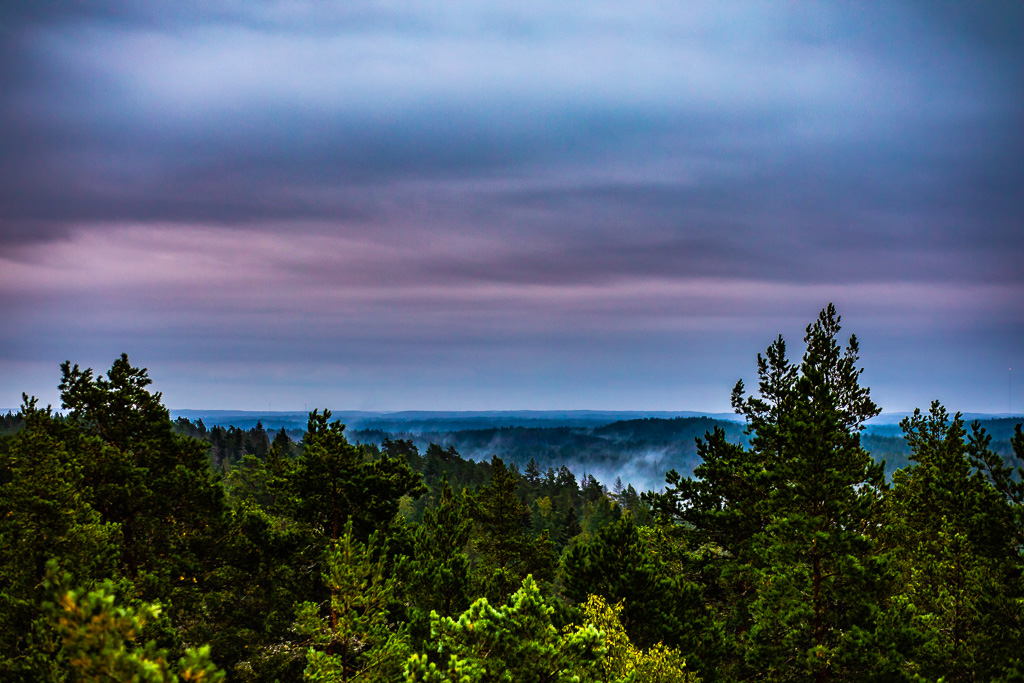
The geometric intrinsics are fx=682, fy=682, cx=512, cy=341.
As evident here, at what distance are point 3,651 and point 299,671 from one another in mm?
8737

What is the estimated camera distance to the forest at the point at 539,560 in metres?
16.3

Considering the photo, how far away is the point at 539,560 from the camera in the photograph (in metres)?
29.9

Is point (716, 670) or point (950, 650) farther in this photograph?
point (716, 670)

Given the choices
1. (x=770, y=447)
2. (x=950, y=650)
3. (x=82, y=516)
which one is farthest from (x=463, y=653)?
(x=770, y=447)

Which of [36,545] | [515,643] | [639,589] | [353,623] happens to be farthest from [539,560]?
[36,545]

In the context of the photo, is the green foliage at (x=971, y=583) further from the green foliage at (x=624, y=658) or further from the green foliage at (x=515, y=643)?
the green foliage at (x=515, y=643)

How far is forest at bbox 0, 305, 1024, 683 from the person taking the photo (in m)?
16.3

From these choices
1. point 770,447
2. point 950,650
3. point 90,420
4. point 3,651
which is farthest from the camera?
point 770,447

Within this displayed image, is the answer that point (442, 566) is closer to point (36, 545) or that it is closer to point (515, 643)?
point (515, 643)

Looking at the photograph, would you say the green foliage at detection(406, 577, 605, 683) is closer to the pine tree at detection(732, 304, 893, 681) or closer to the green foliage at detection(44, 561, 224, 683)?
the green foliage at detection(44, 561, 224, 683)

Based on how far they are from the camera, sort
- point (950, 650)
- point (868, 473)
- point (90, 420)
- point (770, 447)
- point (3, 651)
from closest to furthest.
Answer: point (3, 651)
point (950, 650)
point (868, 473)
point (90, 420)
point (770, 447)

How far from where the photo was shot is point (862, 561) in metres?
18.5

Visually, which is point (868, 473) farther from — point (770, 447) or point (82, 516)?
point (82, 516)

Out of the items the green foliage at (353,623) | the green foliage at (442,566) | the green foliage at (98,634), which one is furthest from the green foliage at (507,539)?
the green foliage at (98,634)
